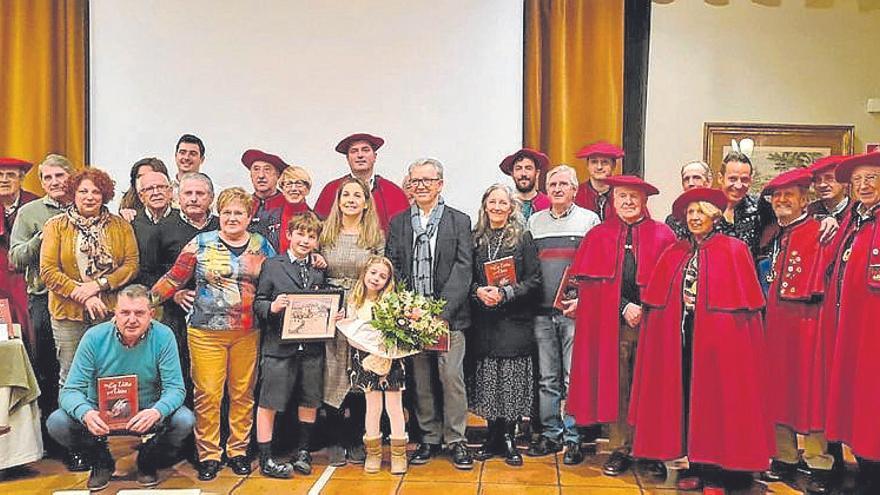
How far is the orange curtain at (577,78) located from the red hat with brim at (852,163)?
7.23 ft

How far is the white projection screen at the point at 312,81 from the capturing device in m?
5.92

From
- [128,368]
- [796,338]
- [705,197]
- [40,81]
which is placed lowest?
[128,368]

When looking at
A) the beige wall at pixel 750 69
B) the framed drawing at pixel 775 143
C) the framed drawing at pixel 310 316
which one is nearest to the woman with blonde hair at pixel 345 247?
the framed drawing at pixel 310 316

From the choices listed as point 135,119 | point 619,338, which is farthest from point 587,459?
point 135,119

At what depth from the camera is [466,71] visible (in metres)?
5.94

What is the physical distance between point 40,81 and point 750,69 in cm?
509

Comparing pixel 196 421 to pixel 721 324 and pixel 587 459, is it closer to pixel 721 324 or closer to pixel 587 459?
pixel 587 459

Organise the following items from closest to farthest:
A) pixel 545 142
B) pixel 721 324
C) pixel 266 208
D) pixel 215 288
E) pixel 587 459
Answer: pixel 721 324 → pixel 215 288 → pixel 587 459 → pixel 266 208 → pixel 545 142

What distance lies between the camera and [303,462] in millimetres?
4137

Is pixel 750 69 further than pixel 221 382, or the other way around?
pixel 750 69

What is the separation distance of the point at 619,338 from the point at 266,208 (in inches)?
84.3

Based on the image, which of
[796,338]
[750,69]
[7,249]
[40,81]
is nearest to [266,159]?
[7,249]

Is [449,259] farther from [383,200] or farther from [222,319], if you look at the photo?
[222,319]

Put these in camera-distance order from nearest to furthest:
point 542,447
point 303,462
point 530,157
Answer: point 303,462, point 542,447, point 530,157
